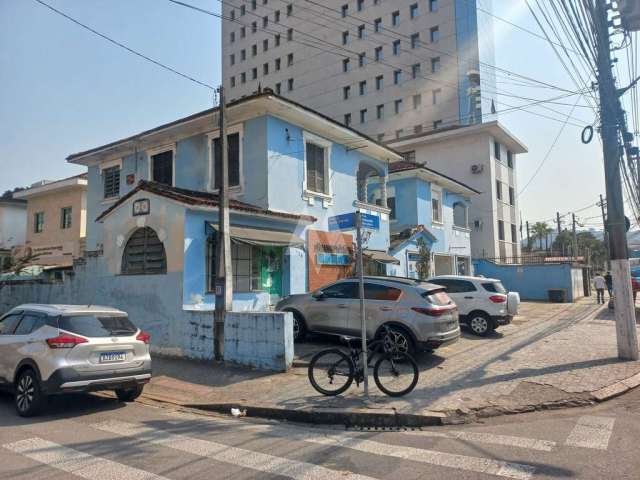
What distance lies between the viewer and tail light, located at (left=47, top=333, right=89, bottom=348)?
673 centimetres

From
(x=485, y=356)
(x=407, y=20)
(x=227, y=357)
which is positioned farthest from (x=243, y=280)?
(x=407, y=20)

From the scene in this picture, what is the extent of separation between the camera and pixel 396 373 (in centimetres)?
743

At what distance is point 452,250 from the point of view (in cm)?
2484

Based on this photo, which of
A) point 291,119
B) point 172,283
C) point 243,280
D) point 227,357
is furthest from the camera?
point 291,119

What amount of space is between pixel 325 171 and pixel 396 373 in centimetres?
951

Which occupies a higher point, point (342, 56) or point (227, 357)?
point (342, 56)

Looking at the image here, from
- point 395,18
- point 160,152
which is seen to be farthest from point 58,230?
point 395,18

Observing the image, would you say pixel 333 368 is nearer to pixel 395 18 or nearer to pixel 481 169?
pixel 481 169

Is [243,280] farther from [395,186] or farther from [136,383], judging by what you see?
[395,186]

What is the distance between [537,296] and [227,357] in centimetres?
2357

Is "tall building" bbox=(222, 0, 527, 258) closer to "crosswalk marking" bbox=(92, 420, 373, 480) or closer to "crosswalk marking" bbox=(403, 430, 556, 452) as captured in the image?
"crosswalk marking" bbox=(403, 430, 556, 452)

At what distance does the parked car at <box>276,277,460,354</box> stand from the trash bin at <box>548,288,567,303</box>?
743 inches

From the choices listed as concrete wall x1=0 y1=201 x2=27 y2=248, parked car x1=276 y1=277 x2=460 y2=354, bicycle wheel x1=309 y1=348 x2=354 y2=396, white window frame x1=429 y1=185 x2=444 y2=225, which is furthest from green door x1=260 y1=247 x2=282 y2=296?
concrete wall x1=0 y1=201 x2=27 y2=248

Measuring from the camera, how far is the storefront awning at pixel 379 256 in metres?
16.5
